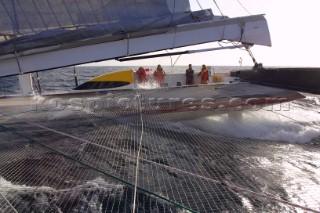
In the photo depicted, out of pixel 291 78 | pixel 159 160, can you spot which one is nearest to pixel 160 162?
pixel 159 160

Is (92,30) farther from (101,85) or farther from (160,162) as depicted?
(101,85)

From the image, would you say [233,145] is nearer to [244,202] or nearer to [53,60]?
[244,202]

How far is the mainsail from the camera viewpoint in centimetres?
499

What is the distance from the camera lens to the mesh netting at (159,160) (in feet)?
8.03

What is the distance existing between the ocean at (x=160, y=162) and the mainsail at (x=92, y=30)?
1.06 meters

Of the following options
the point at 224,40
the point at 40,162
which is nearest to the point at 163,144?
the point at 40,162

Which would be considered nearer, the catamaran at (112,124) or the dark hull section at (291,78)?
the catamaran at (112,124)

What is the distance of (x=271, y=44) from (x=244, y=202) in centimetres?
606

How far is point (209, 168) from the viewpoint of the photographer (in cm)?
314

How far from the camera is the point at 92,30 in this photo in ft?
18.0

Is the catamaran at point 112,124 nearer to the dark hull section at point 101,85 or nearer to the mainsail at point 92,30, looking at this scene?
the mainsail at point 92,30

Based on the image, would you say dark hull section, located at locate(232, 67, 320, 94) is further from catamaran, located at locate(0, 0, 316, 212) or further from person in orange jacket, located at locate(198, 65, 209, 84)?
person in orange jacket, located at locate(198, 65, 209, 84)

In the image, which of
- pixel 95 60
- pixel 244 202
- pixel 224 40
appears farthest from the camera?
pixel 224 40

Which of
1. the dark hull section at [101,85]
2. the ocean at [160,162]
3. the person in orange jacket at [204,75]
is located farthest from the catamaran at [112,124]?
the person in orange jacket at [204,75]
